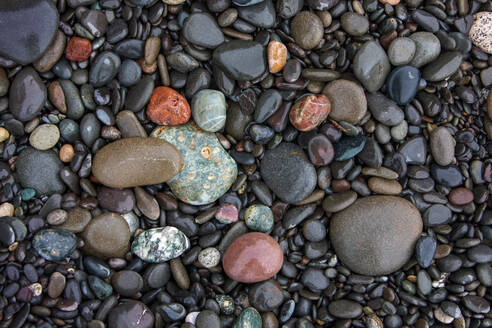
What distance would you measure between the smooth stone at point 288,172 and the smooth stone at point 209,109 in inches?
15.3

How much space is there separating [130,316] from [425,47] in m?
2.48

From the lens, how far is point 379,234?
2.52 meters

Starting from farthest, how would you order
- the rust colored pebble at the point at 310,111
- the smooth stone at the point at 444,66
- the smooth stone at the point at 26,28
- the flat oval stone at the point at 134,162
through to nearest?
the smooth stone at the point at 444,66
the rust colored pebble at the point at 310,111
the flat oval stone at the point at 134,162
the smooth stone at the point at 26,28

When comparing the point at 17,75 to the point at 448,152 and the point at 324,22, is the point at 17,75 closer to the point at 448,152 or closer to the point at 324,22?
the point at 324,22

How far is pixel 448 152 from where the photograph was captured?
260 cm

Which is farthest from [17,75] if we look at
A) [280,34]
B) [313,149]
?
[313,149]

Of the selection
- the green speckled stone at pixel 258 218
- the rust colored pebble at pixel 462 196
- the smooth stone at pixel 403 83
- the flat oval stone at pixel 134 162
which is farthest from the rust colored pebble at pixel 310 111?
the rust colored pebble at pixel 462 196

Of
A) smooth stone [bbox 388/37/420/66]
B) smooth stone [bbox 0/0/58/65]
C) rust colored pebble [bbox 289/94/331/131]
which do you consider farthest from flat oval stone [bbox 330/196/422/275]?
smooth stone [bbox 0/0/58/65]

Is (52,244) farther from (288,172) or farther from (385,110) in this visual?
(385,110)

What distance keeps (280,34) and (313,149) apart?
2.53 feet

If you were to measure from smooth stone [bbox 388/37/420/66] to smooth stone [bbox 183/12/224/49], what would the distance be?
112 centimetres

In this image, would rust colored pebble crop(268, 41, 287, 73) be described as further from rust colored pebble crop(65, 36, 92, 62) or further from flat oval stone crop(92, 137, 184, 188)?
rust colored pebble crop(65, 36, 92, 62)

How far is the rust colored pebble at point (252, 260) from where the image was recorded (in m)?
2.40

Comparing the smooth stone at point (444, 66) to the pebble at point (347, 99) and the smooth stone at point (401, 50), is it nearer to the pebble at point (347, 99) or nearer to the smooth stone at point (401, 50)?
the smooth stone at point (401, 50)
